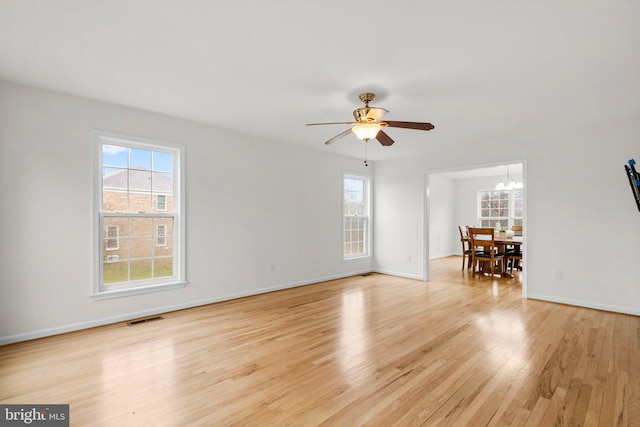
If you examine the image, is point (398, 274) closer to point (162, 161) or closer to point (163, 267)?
point (163, 267)

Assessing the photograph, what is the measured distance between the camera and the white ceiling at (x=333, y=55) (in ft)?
6.56

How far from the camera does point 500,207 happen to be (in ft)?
31.1

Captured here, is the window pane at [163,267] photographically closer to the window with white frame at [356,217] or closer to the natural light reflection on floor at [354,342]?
the natural light reflection on floor at [354,342]

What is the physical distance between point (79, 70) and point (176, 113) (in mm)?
1209

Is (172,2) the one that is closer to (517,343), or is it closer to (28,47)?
(28,47)

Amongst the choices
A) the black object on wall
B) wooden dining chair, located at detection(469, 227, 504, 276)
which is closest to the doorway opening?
wooden dining chair, located at detection(469, 227, 504, 276)

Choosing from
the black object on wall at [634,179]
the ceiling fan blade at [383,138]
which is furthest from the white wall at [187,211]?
the black object on wall at [634,179]

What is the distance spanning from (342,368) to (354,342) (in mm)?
565

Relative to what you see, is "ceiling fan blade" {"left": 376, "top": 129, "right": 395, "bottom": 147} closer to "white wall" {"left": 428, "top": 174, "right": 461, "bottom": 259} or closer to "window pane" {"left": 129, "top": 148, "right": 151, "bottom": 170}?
"window pane" {"left": 129, "top": 148, "right": 151, "bottom": 170}

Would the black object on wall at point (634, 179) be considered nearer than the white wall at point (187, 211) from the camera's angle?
No

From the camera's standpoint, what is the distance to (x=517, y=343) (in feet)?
10.2

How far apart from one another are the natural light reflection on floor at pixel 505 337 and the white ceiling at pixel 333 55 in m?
2.59

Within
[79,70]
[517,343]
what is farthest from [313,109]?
[517,343]

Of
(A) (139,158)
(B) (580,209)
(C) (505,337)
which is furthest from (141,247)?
(B) (580,209)
